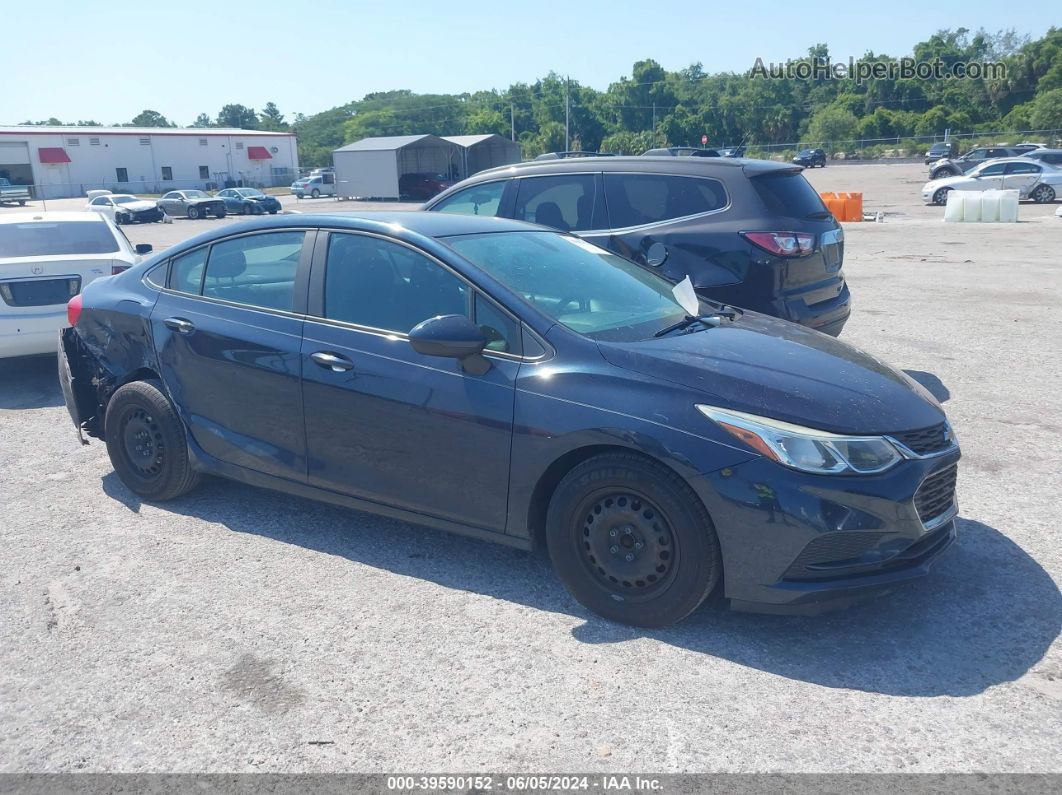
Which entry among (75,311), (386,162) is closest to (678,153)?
(75,311)

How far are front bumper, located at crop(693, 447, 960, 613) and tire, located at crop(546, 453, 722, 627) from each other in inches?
3.6

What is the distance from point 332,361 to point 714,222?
11.3 feet

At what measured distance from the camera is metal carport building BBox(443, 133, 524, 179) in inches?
2130

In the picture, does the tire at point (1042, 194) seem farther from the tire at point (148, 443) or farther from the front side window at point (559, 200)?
the tire at point (148, 443)

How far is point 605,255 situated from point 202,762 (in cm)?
323

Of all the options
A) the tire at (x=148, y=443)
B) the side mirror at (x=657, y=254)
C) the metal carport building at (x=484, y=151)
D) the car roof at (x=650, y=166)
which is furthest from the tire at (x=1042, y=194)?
the tire at (x=148, y=443)

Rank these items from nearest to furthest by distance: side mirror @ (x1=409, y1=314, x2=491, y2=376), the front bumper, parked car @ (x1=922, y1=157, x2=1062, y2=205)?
the front bumper
side mirror @ (x1=409, y1=314, x2=491, y2=376)
parked car @ (x1=922, y1=157, x2=1062, y2=205)

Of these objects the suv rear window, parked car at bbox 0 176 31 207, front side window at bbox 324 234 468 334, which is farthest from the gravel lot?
parked car at bbox 0 176 31 207

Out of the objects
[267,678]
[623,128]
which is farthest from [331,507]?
[623,128]

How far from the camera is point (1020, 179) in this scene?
29.6m

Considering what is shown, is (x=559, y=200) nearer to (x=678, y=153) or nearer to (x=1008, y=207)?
(x=678, y=153)

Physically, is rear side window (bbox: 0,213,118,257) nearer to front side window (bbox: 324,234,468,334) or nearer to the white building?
front side window (bbox: 324,234,468,334)

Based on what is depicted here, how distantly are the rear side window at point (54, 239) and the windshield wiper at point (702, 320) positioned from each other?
20.3 feet

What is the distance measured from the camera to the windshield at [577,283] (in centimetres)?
419
